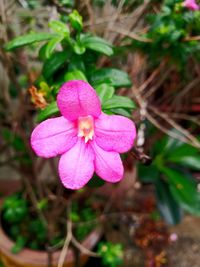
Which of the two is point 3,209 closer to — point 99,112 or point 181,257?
point 181,257

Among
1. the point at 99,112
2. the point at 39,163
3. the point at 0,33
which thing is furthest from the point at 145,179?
the point at 99,112

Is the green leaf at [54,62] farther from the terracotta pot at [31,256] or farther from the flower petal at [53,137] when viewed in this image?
the terracotta pot at [31,256]

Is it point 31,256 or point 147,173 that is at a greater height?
point 147,173

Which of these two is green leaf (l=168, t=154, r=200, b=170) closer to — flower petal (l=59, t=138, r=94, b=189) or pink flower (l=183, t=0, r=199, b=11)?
pink flower (l=183, t=0, r=199, b=11)

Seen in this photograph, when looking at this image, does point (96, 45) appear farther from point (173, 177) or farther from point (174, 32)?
point (173, 177)

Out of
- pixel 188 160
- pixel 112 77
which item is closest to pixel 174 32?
pixel 112 77

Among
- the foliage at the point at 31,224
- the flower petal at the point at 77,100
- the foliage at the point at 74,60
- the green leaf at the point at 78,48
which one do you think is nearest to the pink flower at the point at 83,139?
the flower petal at the point at 77,100

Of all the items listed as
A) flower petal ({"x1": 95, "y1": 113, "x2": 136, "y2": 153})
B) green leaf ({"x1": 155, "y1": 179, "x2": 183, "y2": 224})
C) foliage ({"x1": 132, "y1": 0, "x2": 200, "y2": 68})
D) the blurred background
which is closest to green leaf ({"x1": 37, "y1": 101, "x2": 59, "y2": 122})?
the blurred background
